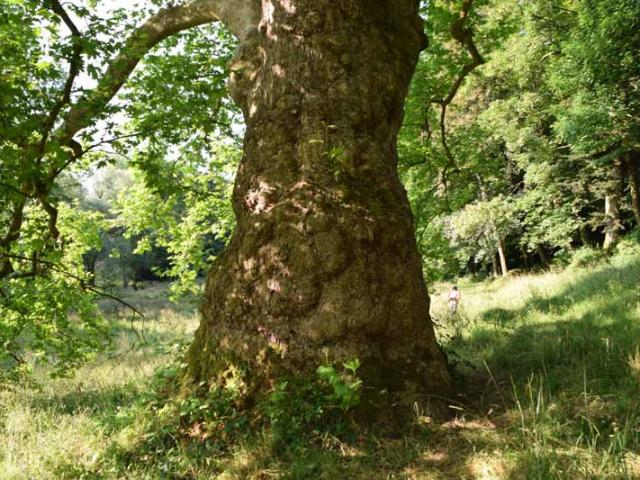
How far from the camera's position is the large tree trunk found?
360cm

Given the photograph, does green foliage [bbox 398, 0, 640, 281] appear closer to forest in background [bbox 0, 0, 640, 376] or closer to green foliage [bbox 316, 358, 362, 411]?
forest in background [bbox 0, 0, 640, 376]

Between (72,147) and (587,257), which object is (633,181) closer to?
(587,257)

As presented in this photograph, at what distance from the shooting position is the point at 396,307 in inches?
150

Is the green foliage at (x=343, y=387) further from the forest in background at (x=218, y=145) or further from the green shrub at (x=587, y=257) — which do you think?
the green shrub at (x=587, y=257)

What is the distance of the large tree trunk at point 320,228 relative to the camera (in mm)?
3604

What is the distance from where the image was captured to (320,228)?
369 cm

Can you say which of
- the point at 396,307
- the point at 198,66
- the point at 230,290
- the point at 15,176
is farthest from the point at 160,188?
the point at 396,307

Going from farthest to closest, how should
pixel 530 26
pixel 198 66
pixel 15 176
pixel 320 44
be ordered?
pixel 530 26 < pixel 198 66 < pixel 320 44 < pixel 15 176

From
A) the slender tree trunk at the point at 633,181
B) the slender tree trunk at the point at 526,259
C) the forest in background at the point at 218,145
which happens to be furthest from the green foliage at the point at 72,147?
the slender tree trunk at the point at 526,259

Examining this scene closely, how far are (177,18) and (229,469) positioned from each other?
579cm

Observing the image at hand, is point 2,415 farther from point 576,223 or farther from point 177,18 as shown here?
point 576,223

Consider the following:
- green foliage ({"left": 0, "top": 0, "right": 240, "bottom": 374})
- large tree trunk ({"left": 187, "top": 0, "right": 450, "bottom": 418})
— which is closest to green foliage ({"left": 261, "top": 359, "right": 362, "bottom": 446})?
large tree trunk ({"left": 187, "top": 0, "right": 450, "bottom": 418})

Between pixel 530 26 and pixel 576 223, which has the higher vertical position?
pixel 530 26

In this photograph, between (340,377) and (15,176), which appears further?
(15,176)
